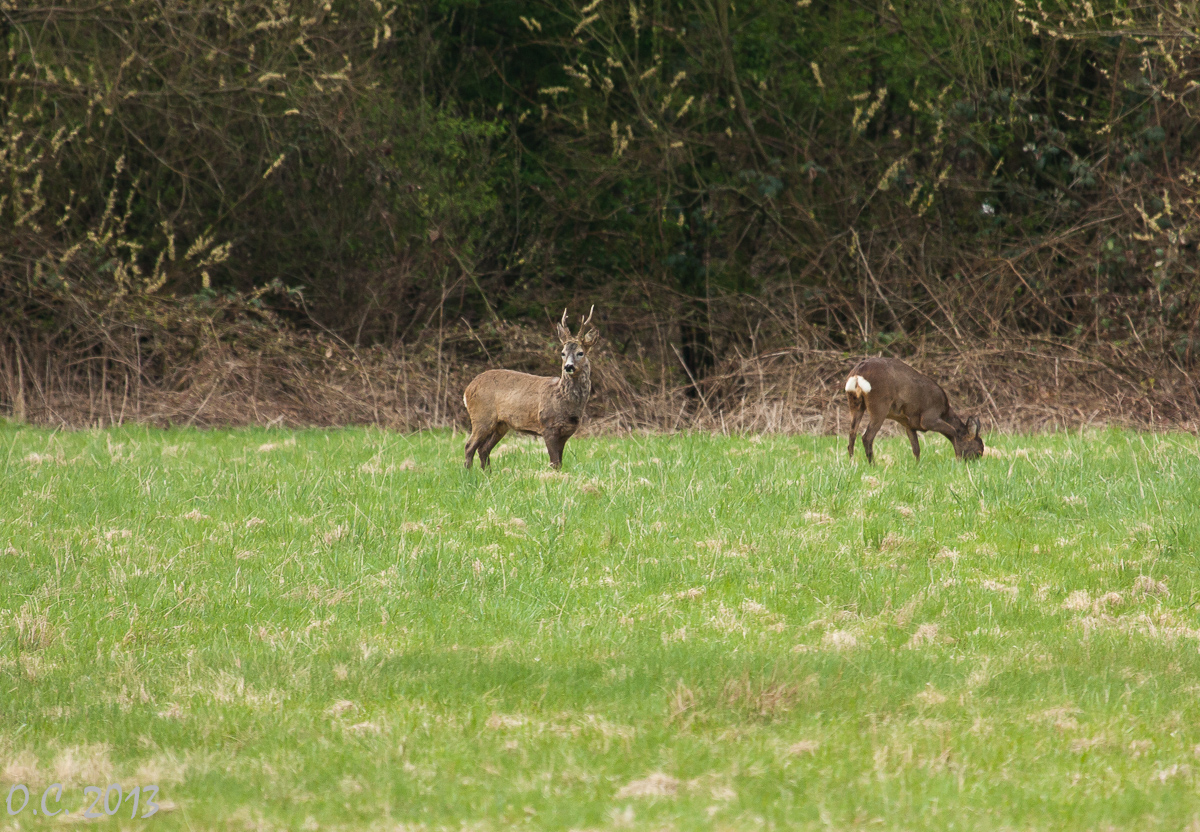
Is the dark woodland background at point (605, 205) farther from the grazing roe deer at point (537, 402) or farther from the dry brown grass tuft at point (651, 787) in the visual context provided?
the dry brown grass tuft at point (651, 787)

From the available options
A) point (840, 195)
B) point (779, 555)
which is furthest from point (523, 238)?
point (779, 555)

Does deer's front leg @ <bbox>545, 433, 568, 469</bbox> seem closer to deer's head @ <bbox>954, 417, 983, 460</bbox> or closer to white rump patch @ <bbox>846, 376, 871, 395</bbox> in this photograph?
white rump patch @ <bbox>846, 376, 871, 395</bbox>

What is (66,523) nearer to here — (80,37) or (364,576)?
(364,576)

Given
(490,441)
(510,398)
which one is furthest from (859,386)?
(490,441)

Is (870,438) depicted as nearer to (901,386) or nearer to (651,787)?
(901,386)

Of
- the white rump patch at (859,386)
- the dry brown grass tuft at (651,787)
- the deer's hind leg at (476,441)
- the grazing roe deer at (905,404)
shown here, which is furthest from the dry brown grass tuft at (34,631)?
the white rump patch at (859,386)

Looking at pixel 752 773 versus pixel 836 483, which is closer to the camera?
pixel 752 773

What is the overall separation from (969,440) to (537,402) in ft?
10.8

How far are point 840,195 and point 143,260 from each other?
8658 millimetres

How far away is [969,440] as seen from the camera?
10398mm

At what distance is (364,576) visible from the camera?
21.5ft

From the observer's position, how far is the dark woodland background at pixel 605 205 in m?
14.6

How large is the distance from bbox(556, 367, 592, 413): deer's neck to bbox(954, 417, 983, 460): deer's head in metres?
2.86

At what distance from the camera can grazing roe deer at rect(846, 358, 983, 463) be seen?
33.6ft
